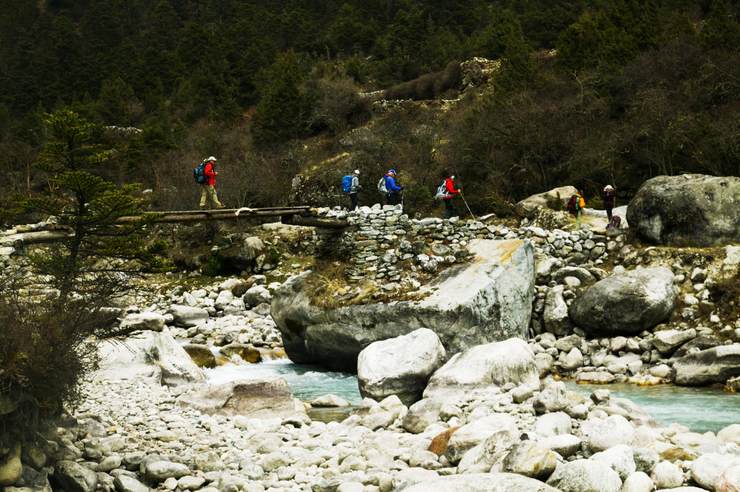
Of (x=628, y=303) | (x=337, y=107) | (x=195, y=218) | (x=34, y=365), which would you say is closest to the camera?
(x=34, y=365)

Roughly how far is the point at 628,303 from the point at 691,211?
14.5 feet

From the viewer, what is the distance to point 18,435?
8.08 m

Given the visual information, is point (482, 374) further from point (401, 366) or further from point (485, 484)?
point (485, 484)

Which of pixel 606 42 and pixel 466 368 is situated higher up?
pixel 606 42

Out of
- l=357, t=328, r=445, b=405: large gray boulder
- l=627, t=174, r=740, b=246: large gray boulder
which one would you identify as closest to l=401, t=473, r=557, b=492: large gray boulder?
l=357, t=328, r=445, b=405: large gray boulder

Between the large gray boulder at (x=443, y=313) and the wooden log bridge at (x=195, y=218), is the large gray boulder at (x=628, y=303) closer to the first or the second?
the large gray boulder at (x=443, y=313)

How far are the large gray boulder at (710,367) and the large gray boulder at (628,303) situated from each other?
2663 mm

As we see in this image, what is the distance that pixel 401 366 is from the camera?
1404cm

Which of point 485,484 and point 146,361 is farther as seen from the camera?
point 146,361

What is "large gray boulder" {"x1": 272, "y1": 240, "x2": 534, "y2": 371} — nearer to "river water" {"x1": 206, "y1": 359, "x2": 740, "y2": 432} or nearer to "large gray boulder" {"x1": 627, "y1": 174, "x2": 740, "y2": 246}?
"river water" {"x1": 206, "y1": 359, "x2": 740, "y2": 432}

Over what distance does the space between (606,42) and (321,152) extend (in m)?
17.0

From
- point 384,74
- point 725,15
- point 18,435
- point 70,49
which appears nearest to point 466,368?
point 18,435

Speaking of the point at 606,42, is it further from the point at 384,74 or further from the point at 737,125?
the point at 384,74

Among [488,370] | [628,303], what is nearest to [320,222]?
[488,370]
